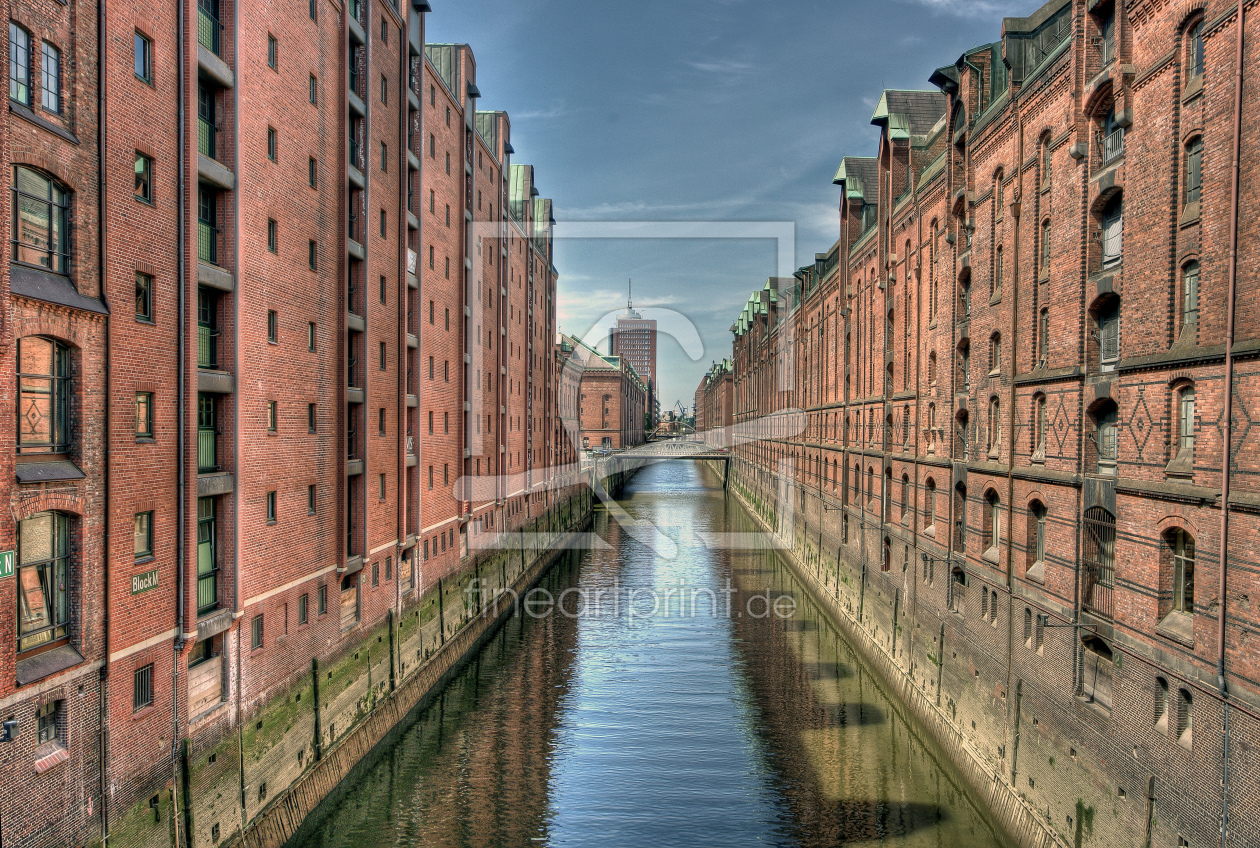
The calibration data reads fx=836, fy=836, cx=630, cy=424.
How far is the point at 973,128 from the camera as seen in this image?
62.3 ft

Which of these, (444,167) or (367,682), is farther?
(444,167)

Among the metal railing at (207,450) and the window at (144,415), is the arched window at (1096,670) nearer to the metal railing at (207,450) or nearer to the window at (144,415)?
the window at (144,415)

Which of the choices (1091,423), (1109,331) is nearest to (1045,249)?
(1109,331)

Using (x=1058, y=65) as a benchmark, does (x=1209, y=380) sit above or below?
below

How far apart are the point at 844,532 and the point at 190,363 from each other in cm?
2553

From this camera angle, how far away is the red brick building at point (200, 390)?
9.75 m

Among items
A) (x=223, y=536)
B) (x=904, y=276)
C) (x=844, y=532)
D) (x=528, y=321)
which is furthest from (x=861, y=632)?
(x=528, y=321)

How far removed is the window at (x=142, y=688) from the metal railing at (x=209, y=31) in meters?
9.74

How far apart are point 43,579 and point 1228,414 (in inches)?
541

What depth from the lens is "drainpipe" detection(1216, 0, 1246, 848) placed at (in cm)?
920

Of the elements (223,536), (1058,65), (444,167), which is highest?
(444,167)

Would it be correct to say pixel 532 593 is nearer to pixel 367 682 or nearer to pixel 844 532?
pixel 844 532

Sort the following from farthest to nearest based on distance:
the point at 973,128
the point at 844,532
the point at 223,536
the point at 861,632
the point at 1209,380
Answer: the point at 844,532 → the point at 861,632 → the point at 973,128 → the point at 223,536 → the point at 1209,380

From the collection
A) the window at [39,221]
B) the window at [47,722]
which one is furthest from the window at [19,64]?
the window at [47,722]
